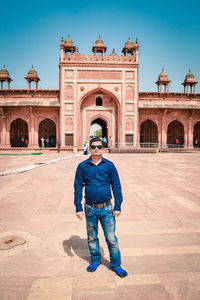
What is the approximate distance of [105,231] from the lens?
2047 millimetres

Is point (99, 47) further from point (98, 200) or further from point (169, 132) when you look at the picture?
point (98, 200)

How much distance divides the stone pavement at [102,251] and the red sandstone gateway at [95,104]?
1728 cm

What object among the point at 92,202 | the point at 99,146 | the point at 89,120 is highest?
the point at 89,120

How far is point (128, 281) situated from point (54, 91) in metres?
24.2

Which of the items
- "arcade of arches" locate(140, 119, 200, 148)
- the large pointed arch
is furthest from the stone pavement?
"arcade of arches" locate(140, 119, 200, 148)

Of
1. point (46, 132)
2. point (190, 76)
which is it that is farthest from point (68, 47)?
point (190, 76)

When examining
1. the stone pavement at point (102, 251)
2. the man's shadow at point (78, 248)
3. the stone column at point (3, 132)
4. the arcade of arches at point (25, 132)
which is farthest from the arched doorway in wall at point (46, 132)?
the man's shadow at point (78, 248)

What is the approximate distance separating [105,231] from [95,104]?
73.6 feet

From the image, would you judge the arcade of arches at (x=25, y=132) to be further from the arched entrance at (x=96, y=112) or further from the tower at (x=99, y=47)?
the tower at (x=99, y=47)

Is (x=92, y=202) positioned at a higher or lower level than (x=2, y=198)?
higher

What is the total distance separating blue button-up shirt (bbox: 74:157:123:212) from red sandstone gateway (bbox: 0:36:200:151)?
18880mm

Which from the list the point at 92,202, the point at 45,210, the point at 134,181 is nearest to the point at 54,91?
the point at 134,181

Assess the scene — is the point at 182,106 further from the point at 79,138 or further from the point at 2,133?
the point at 2,133

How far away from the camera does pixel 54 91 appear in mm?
23781
